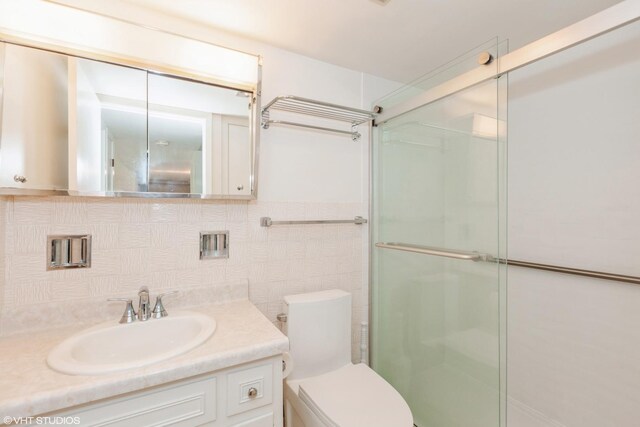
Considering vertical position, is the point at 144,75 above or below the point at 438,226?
above

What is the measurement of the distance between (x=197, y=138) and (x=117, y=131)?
0.30 meters

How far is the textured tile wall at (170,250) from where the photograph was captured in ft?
3.69

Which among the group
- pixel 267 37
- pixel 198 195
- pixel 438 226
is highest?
pixel 267 37

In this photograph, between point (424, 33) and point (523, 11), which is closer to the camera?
point (523, 11)

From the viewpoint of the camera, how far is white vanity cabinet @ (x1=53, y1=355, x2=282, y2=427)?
0.83 metres

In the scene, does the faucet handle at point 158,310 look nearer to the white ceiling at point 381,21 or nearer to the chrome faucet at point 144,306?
the chrome faucet at point 144,306

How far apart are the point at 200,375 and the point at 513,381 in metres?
1.79

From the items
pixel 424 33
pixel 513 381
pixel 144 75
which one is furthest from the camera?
pixel 513 381

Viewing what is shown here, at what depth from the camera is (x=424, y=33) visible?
58.7 inches

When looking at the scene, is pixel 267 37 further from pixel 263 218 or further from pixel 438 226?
pixel 438 226

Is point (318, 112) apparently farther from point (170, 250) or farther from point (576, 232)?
point (576, 232)

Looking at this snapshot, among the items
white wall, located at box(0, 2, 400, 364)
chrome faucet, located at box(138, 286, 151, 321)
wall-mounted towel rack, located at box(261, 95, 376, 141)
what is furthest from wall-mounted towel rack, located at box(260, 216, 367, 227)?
chrome faucet, located at box(138, 286, 151, 321)

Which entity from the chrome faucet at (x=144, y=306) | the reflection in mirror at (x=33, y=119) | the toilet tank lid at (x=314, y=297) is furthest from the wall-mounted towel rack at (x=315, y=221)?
the reflection in mirror at (x=33, y=119)

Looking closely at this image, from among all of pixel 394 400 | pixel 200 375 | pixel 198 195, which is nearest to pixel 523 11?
pixel 198 195
